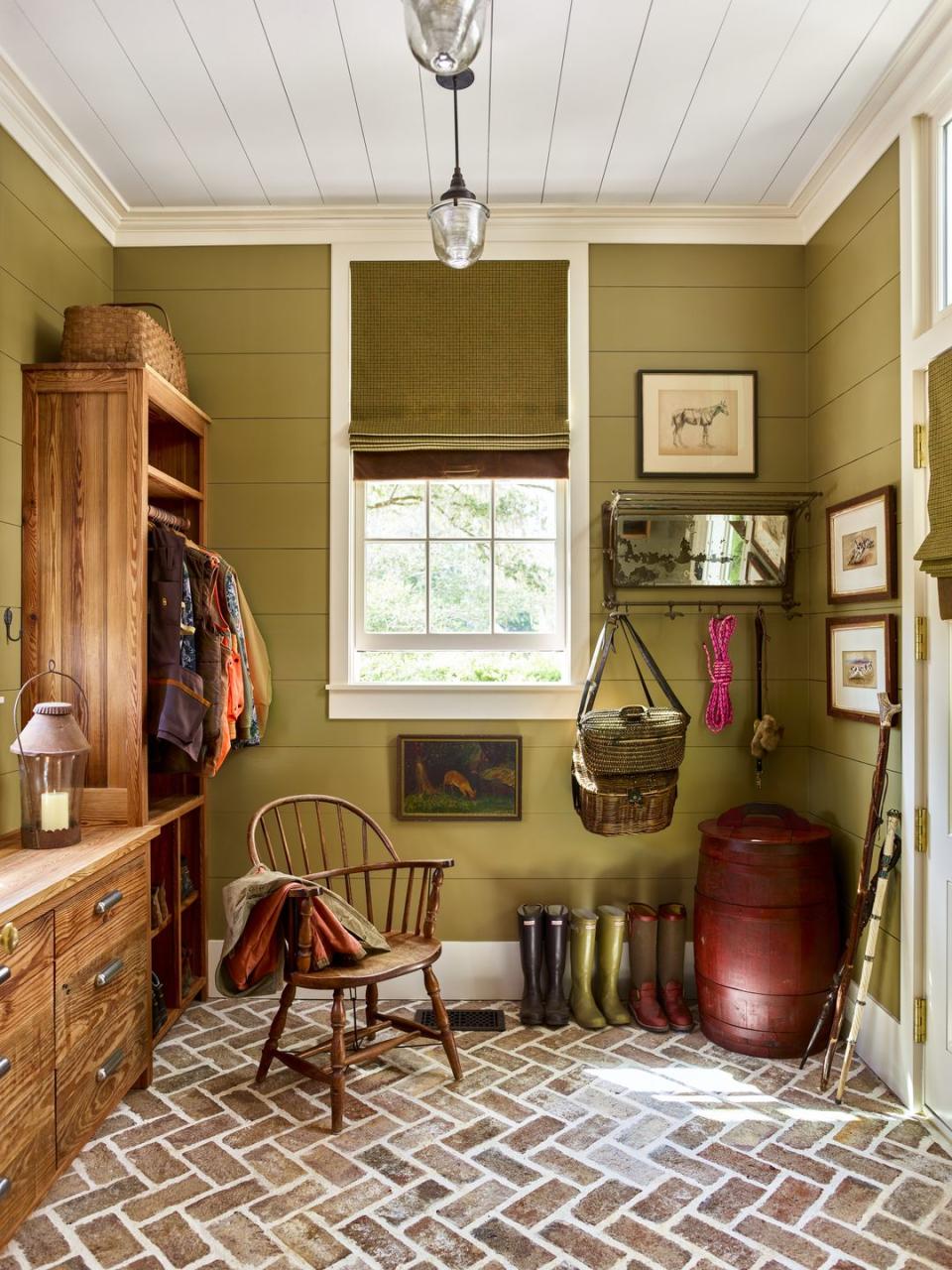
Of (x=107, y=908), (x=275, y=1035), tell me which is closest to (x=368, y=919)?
(x=275, y=1035)

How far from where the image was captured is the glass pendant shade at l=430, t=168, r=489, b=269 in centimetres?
224

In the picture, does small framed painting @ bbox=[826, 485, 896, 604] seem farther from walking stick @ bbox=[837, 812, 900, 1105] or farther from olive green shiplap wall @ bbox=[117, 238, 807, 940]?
walking stick @ bbox=[837, 812, 900, 1105]

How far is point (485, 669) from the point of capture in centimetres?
353

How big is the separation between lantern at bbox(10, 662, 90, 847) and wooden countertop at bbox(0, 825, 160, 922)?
0.05m

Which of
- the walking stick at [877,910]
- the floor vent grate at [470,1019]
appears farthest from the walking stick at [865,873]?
the floor vent grate at [470,1019]

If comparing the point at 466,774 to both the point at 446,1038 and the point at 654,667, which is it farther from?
the point at 446,1038

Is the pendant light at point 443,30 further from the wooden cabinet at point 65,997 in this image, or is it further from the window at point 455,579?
the window at point 455,579

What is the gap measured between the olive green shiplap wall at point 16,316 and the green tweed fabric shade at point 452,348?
A: 3.56 feet

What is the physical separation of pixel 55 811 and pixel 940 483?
2626 mm

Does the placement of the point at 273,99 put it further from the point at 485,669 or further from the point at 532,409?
the point at 485,669

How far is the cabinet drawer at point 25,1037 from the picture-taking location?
189 centimetres

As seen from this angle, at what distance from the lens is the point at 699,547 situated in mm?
3393

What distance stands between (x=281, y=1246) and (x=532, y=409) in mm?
2805

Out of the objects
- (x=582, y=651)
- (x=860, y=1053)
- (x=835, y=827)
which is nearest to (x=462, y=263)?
(x=582, y=651)
